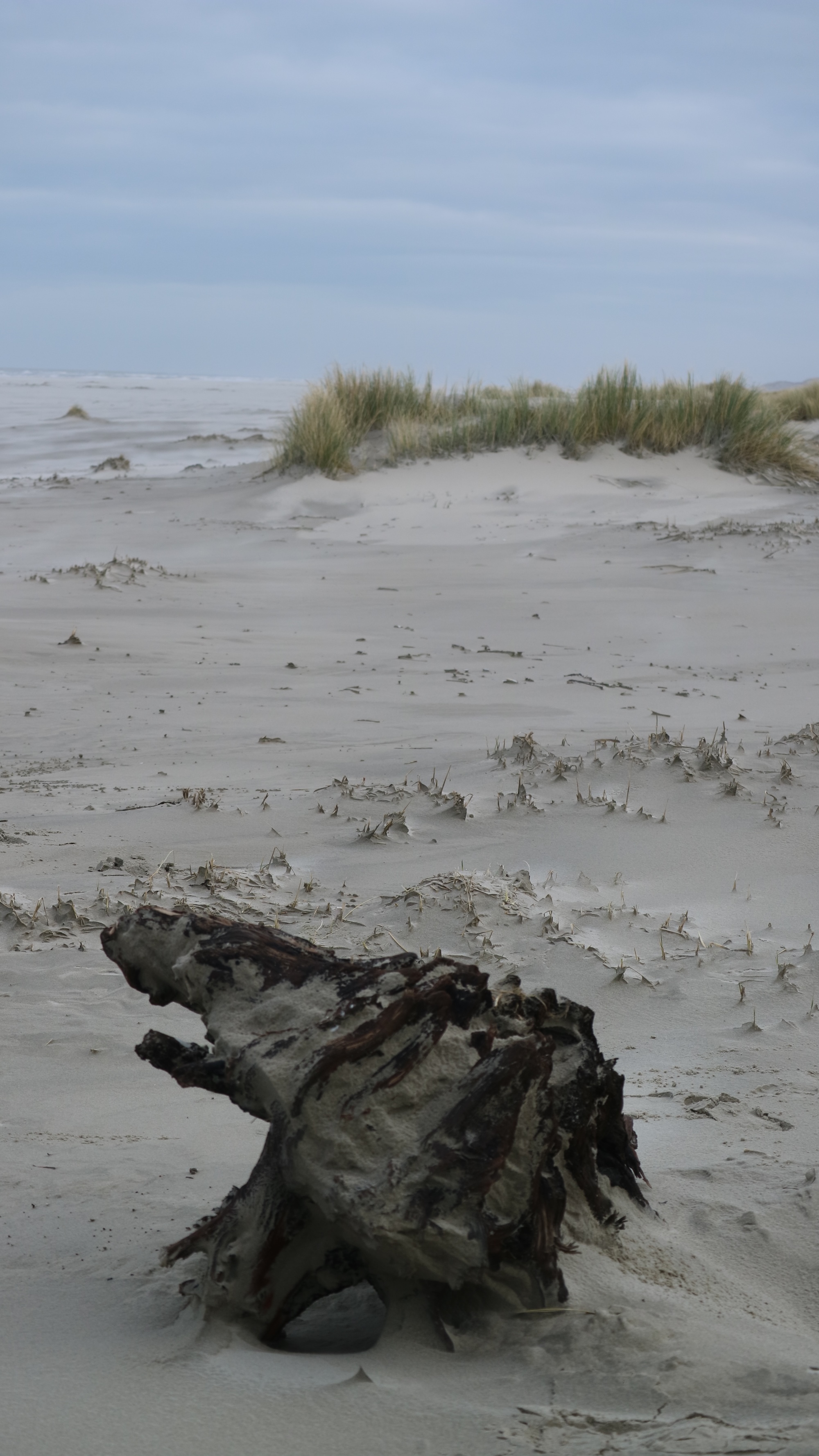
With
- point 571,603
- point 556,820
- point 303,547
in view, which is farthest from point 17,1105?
point 303,547

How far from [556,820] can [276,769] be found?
1.22 m

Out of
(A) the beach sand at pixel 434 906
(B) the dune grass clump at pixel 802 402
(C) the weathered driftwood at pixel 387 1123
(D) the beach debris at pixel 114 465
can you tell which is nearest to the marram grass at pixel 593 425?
(D) the beach debris at pixel 114 465

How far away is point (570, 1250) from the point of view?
1.63m

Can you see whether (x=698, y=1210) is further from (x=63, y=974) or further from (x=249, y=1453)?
(x=63, y=974)

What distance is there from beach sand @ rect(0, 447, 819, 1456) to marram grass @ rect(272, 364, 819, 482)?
3.95m

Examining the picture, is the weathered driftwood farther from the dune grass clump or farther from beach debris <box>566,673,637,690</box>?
the dune grass clump

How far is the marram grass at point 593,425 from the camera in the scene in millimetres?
13055

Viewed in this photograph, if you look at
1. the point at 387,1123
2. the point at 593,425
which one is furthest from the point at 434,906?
the point at 593,425

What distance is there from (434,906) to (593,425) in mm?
10669

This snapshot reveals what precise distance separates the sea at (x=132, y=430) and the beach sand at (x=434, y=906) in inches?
281

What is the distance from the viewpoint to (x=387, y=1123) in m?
1.55

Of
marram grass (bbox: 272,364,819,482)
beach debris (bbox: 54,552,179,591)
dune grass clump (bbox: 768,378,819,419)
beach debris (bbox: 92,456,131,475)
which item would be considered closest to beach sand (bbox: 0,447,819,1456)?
beach debris (bbox: 54,552,179,591)

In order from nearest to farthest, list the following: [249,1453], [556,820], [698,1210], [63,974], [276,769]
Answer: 1. [249,1453]
2. [698,1210]
3. [63,974]
4. [556,820]
5. [276,769]

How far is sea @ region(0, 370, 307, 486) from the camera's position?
16.3 m
